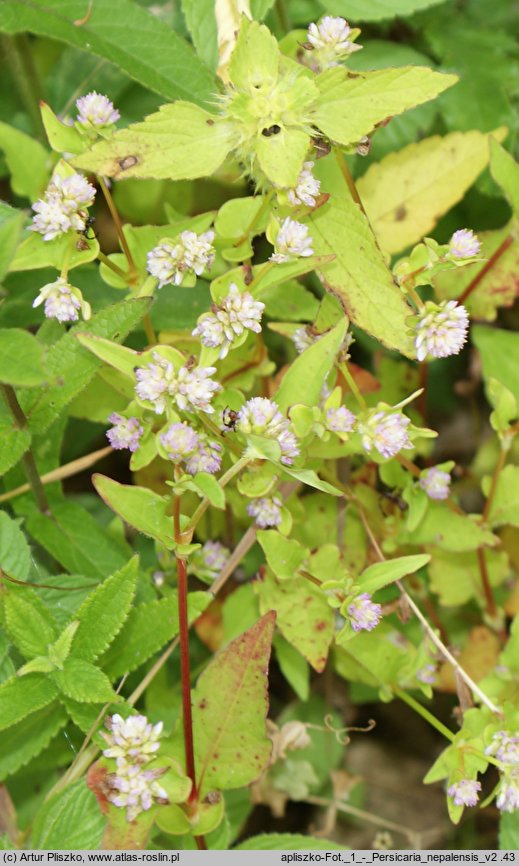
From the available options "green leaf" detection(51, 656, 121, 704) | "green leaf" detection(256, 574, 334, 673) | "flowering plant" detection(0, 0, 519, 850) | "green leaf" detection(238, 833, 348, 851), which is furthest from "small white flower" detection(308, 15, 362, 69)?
"green leaf" detection(238, 833, 348, 851)

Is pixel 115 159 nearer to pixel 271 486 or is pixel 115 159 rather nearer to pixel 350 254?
pixel 350 254

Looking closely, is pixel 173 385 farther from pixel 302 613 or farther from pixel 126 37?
pixel 126 37

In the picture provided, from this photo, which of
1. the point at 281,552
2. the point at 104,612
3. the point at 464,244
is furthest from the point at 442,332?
the point at 104,612

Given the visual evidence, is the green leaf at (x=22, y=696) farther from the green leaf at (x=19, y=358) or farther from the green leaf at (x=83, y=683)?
the green leaf at (x=19, y=358)

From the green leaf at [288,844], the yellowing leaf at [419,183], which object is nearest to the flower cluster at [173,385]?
the yellowing leaf at [419,183]

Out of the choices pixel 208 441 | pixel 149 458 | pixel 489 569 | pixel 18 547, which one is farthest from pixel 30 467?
pixel 489 569
